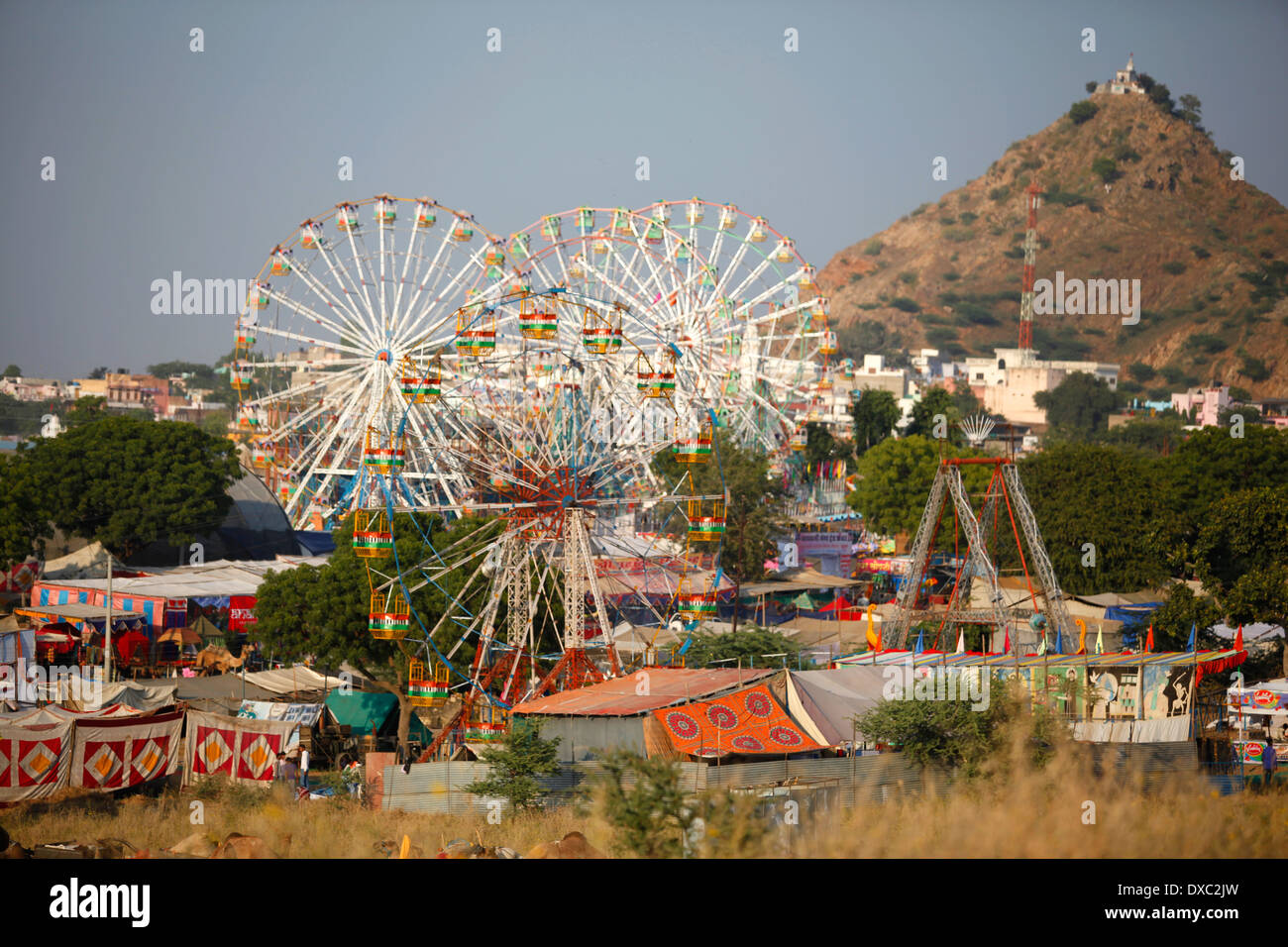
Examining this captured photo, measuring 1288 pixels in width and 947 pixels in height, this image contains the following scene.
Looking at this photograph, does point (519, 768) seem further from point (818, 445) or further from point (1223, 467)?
point (818, 445)

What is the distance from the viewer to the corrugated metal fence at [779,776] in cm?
2200

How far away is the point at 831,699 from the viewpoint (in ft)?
86.7

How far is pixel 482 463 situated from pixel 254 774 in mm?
7767

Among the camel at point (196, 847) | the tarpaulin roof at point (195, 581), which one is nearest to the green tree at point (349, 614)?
the tarpaulin roof at point (195, 581)

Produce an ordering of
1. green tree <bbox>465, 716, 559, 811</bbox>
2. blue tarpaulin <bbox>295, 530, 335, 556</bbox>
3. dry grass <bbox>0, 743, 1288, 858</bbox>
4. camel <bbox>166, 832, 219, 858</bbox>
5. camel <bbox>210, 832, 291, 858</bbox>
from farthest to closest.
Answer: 1. blue tarpaulin <bbox>295, 530, 335, 556</bbox>
2. green tree <bbox>465, 716, 559, 811</bbox>
3. camel <bbox>166, 832, 219, 858</bbox>
4. camel <bbox>210, 832, 291, 858</bbox>
5. dry grass <bbox>0, 743, 1288, 858</bbox>

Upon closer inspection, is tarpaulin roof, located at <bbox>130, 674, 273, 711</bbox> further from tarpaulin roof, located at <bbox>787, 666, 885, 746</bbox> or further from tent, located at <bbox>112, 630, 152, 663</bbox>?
tarpaulin roof, located at <bbox>787, 666, 885, 746</bbox>

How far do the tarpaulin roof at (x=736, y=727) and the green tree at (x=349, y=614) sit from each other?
9.41m

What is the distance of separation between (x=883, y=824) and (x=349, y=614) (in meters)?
18.5

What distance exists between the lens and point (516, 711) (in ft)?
84.8

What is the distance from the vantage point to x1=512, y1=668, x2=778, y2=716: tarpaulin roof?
81.5ft

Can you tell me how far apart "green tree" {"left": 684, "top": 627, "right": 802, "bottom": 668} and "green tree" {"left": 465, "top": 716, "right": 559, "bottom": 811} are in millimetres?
10277

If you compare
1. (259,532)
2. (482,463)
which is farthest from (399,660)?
(259,532)

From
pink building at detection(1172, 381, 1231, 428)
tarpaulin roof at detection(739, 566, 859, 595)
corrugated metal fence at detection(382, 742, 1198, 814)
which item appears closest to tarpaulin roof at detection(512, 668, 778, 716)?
corrugated metal fence at detection(382, 742, 1198, 814)
